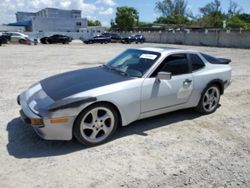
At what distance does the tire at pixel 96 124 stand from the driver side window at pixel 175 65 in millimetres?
1015

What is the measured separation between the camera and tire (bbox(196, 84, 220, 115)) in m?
4.72

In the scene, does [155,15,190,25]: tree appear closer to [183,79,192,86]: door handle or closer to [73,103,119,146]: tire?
[183,79,192,86]: door handle

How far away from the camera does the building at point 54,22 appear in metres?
60.5

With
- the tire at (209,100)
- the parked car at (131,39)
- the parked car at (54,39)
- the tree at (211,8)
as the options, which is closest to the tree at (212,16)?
the tree at (211,8)

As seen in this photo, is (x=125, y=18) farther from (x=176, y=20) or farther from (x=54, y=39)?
(x=54, y=39)

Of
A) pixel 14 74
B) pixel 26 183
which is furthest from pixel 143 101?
pixel 14 74

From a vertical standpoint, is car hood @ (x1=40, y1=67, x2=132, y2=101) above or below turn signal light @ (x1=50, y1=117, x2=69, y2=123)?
above

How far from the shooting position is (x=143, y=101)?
3799mm

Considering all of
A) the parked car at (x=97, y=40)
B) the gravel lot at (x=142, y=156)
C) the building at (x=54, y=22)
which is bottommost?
the gravel lot at (x=142, y=156)

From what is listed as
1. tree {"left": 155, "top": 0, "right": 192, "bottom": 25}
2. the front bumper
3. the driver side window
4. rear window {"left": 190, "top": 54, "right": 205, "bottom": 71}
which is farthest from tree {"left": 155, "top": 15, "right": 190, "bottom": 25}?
the front bumper

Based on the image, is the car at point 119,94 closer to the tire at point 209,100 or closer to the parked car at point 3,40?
the tire at point 209,100

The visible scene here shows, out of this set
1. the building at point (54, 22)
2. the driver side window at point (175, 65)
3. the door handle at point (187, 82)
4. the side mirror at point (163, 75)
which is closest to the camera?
the side mirror at point (163, 75)

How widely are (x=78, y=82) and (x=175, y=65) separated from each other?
5.76 ft

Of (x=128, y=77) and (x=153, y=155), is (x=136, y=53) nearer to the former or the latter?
(x=128, y=77)
